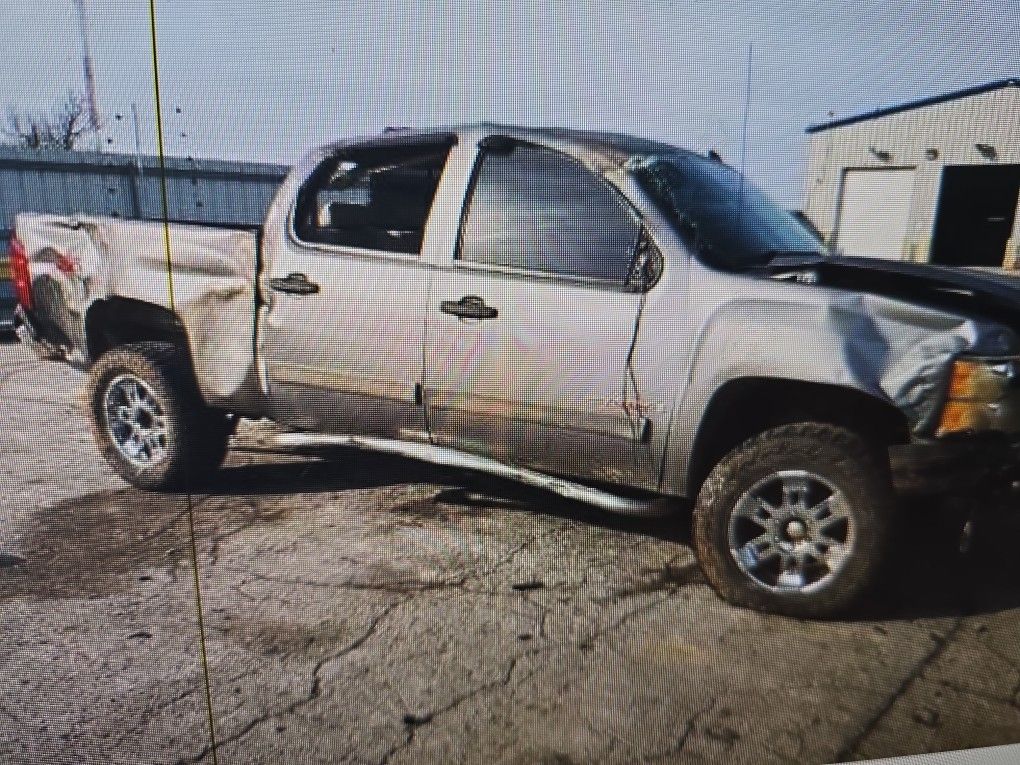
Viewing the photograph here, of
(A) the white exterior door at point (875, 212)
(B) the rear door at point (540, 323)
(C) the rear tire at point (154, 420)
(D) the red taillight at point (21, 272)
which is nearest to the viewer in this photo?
(B) the rear door at point (540, 323)

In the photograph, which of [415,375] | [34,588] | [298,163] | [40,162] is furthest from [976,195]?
[34,588]

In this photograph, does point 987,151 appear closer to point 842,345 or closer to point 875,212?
point 875,212

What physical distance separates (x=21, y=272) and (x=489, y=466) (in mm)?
2675

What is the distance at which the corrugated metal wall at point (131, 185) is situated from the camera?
2.51 meters

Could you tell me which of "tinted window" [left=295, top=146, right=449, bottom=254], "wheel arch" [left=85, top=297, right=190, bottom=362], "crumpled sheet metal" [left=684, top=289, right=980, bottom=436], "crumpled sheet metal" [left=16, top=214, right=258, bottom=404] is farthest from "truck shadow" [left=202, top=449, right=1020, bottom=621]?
"tinted window" [left=295, top=146, right=449, bottom=254]

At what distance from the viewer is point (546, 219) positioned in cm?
266

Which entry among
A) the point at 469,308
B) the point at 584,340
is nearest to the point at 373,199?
the point at 469,308

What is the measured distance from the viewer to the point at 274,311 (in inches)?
120

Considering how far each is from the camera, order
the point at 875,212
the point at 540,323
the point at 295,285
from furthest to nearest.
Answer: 1. the point at 875,212
2. the point at 295,285
3. the point at 540,323

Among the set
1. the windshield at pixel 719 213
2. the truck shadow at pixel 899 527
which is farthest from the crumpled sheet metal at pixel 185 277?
the windshield at pixel 719 213

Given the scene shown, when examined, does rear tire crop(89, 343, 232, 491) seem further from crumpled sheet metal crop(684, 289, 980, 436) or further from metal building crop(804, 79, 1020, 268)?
metal building crop(804, 79, 1020, 268)

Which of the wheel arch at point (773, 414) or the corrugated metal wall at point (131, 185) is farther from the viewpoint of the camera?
the corrugated metal wall at point (131, 185)

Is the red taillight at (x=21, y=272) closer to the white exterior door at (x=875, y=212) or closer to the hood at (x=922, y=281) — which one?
the hood at (x=922, y=281)

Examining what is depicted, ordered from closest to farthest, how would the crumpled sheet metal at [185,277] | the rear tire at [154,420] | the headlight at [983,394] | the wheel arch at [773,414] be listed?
the headlight at [983,394]
the wheel arch at [773,414]
the crumpled sheet metal at [185,277]
the rear tire at [154,420]
